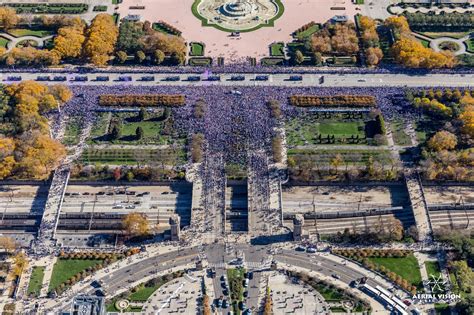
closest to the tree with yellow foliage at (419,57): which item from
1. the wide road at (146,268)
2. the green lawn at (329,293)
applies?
the green lawn at (329,293)

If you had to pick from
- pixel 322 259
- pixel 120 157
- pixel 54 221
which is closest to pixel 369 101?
pixel 322 259

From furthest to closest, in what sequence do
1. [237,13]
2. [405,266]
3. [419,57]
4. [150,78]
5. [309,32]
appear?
[237,13] < [309,32] < [419,57] < [150,78] < [405,266]

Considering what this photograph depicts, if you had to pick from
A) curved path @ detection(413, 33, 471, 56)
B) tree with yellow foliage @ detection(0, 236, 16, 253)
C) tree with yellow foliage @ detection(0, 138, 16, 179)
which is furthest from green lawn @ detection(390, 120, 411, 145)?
tree with yellow foliage @ detection(0, 138, 16, 179)

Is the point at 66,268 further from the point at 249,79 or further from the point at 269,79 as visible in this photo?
the point at 269,79

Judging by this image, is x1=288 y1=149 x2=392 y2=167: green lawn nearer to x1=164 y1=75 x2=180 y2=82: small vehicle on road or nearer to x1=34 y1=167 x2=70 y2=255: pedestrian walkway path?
x1=164 y1=75 x2=180 y2=82: small vehicle on road

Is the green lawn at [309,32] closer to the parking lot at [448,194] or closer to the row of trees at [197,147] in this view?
the row of trees at [197,147]

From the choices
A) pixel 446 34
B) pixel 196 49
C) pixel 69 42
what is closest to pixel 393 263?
pixel 196 49

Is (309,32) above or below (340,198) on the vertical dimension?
above
